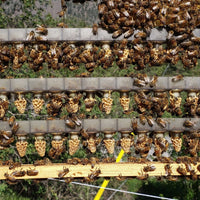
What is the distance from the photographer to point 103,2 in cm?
285

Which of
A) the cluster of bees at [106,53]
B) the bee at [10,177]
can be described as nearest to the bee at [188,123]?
the cluster of bees at [106,53]

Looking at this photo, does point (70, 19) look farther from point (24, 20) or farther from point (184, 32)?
point (184, 32)

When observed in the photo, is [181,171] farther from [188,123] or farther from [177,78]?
[177,78]

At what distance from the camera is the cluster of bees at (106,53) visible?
2805mm

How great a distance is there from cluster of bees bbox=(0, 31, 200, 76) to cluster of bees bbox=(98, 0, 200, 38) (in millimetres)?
88

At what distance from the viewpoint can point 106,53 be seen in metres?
2.84

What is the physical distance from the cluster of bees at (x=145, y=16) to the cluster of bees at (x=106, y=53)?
88 millimetres

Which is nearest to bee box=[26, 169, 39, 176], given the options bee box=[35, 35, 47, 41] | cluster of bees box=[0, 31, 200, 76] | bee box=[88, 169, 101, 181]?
bee box=[88, 169, 101, 181]

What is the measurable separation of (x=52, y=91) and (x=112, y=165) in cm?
90

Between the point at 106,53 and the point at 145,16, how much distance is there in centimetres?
48

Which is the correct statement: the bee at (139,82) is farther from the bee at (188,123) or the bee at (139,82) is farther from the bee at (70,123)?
the bee at (70,123)

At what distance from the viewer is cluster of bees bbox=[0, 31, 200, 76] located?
280cm

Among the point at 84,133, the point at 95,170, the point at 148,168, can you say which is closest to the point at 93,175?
the point at 95,170

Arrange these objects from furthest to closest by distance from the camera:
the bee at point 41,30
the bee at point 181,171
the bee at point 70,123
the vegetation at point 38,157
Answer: the vegetation at point 38,157
the bee at point 181,171
the bee at point 70,123
the bee at point 41,30
